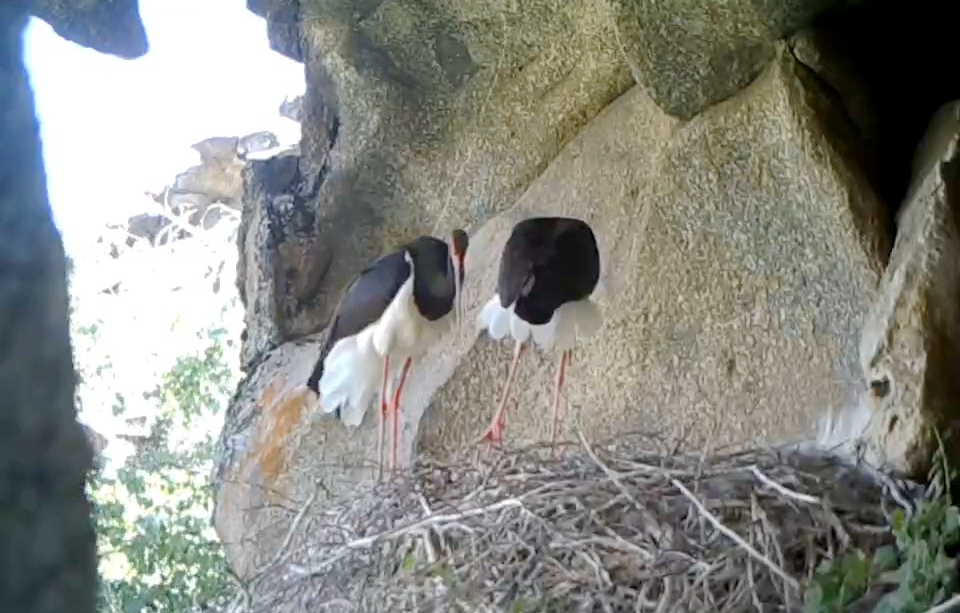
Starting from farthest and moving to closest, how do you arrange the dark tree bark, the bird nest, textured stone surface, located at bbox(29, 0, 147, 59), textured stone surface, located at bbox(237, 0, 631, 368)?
textured stone surface, located at bbox(237, 0, 631, 368)
the bird nest
textured stone surface, located at bbox(29, 0, 147, 59)
the dark tree bark

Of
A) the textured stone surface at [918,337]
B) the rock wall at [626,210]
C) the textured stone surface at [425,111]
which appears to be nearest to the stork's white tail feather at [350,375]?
the rock wall at [626,210]

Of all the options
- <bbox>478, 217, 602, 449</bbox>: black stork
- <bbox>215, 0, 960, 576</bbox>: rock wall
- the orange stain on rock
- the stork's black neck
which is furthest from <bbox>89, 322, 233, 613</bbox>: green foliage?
<bbox>478, 217, 602, 449</bbox>: black stork

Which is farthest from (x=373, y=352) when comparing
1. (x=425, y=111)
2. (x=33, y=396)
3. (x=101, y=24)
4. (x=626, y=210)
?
(x=33, y=396)

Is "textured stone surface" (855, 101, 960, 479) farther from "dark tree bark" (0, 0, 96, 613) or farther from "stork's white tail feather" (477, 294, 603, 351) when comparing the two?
"dark tree bark" (0, 0, 96, 613)

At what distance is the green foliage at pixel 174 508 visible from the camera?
2475 millimetres

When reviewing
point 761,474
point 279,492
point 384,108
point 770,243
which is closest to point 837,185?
point 770,243

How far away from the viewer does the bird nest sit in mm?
1654

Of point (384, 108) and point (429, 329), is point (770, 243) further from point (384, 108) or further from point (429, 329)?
point (384, 108)

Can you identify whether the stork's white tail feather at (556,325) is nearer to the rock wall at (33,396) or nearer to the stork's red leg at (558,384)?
the stork's red leg at (558,384)

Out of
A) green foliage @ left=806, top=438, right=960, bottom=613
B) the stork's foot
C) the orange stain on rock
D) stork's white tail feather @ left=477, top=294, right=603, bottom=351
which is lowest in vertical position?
the orange stain on rock

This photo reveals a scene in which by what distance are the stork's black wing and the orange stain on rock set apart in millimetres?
336

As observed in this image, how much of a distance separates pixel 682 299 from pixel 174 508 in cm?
155

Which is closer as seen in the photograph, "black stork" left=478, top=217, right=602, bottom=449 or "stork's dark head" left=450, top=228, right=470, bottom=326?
"black stork" left=478, top=217, right=602, bottom=449

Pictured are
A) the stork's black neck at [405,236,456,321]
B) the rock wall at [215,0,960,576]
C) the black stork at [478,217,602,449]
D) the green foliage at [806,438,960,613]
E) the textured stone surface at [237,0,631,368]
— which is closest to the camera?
the green foliage at [806,438,960,613]
